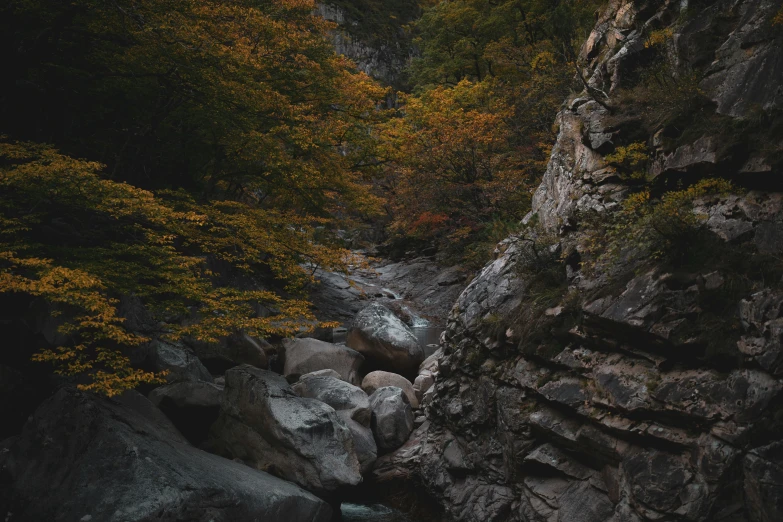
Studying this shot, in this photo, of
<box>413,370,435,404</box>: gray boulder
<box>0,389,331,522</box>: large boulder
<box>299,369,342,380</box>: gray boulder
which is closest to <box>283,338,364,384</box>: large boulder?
<box>299,369,342,380</box>: gray boulder

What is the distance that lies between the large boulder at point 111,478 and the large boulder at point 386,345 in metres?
6.10

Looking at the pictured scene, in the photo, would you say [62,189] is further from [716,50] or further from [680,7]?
[680,7]

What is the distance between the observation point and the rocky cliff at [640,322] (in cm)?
493

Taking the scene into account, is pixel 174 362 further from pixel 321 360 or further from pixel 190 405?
pixel 321 360

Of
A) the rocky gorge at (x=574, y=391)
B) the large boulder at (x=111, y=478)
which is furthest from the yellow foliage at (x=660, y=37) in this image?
the large boulder at (x=111, y=478)

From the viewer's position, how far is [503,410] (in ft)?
24.7

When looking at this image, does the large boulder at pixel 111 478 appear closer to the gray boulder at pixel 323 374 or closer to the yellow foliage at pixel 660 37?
the gray boulder at pixel 323 374

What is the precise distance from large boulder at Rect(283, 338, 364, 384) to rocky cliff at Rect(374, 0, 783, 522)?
10.5 ft

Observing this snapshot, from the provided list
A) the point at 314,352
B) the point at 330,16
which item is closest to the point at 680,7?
the point at 314,352

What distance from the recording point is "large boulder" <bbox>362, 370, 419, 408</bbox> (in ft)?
38.8

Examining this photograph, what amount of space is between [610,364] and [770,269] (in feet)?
6.44

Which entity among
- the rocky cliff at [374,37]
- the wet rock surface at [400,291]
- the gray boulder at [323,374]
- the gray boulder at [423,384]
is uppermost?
the rocky cliff at [374,37]

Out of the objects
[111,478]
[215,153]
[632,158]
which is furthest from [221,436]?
[215,153]

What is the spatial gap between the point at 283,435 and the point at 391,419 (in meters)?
2.62
